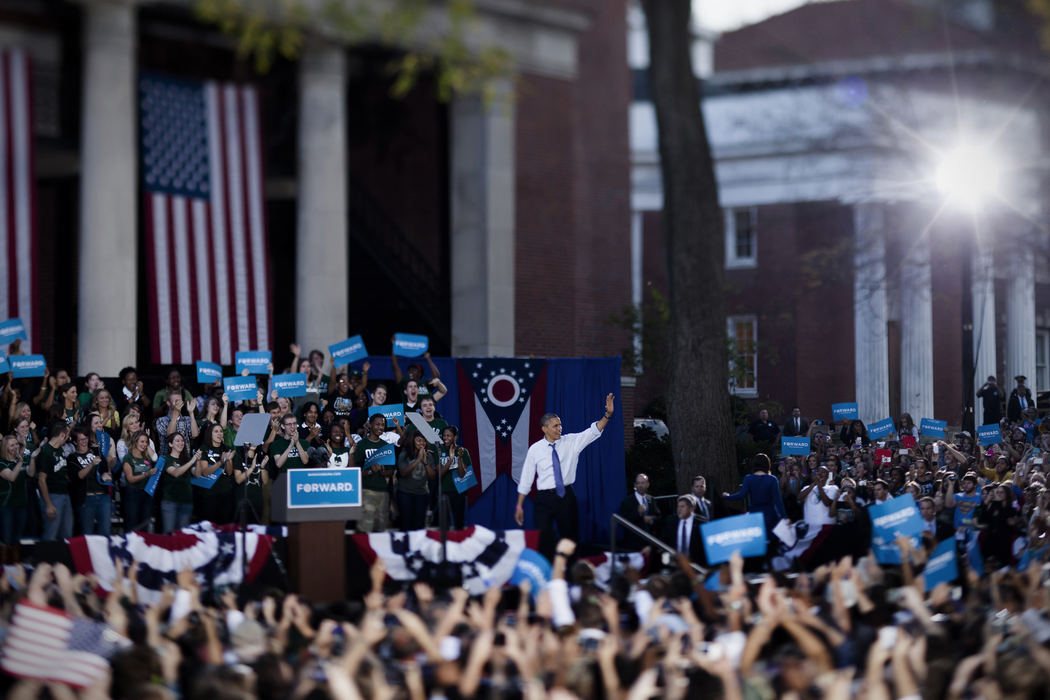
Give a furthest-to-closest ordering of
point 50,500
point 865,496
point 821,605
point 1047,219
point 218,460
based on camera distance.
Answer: point 1047,219
point 865,496
point 218,460
point 50,500
point 821,605

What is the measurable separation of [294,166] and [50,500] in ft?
49.3

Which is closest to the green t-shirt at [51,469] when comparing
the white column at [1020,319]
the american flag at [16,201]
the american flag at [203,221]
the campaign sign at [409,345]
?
the campaign sign at [409,345]

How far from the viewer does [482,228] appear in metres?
28.4

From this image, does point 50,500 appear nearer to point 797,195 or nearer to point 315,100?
point 315,100

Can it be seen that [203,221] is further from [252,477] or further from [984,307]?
[984,307]

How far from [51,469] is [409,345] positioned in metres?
6.16

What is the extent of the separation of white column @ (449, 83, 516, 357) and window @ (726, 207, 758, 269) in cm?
1489

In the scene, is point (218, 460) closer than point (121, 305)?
Yes

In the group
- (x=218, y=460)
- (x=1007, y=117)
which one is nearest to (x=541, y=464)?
(x=218, y=460)

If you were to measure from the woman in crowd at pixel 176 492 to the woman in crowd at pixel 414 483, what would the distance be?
2.51m

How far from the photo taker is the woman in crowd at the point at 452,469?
17438 mm

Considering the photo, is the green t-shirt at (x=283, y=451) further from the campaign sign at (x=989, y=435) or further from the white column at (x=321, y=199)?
the campaign sign at (x=989, y=435)

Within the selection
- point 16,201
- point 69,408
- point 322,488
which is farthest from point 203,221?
point 322,488

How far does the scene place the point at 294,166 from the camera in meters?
29.5
